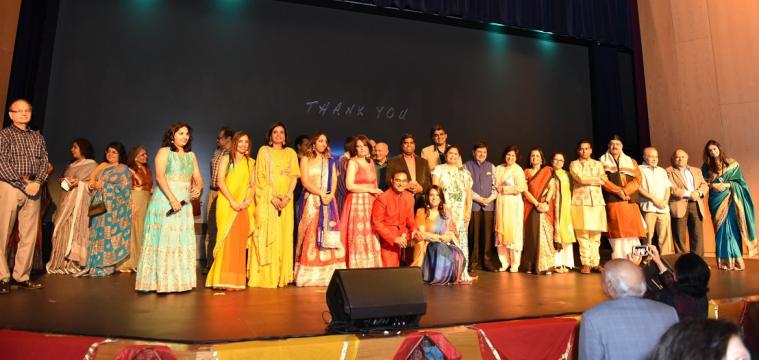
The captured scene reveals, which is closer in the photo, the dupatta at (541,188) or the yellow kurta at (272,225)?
the yellow kurta at (272,225)

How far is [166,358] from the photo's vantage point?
203 cm

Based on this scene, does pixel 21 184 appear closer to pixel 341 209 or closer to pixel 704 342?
pixel 341 209

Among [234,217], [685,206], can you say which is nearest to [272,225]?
[234,217]

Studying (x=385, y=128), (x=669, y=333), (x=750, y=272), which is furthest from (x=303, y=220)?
(x=750, y=272)

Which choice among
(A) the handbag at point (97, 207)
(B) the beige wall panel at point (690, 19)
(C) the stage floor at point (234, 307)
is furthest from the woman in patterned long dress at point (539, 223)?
(A) the handbag at point (97, 207)

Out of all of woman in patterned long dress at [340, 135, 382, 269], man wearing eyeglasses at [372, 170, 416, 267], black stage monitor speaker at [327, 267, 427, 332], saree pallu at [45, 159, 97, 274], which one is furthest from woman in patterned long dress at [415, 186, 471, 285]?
saree pallu at [45, 159, 97, 274]

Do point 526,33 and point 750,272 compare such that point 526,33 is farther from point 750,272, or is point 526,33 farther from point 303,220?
point 303,220

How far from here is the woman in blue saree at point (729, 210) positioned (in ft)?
17.9

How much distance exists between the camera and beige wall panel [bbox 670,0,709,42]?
6.94 meters

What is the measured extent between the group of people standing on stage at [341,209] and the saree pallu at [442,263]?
13 mm

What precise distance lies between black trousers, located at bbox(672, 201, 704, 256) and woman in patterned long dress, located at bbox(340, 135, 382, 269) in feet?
12.6

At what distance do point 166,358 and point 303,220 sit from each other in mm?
A: 2546

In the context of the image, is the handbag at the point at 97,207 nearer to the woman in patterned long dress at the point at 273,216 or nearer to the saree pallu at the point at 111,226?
the saree pallu at the point at 111,226

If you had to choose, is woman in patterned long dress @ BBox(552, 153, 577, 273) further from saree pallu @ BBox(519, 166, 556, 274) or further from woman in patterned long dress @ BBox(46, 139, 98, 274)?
woman in patterned long dress @ BBox(46, 139, 98, 274)
